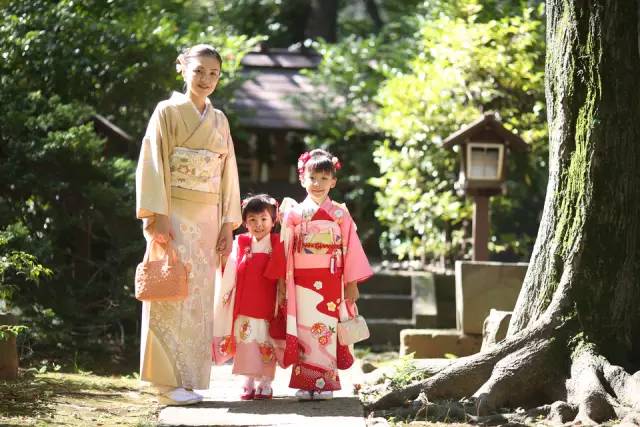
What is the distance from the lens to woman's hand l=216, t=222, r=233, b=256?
6.48 meters

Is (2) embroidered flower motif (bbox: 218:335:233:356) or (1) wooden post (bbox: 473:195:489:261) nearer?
(2) embroidered flower motif (bbox: 218:335:233:356)

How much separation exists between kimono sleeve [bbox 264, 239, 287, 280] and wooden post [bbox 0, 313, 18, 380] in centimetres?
180

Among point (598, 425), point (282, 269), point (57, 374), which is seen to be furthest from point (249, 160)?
point (598, 425)

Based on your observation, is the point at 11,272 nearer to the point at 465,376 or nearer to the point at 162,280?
the point at 162,280

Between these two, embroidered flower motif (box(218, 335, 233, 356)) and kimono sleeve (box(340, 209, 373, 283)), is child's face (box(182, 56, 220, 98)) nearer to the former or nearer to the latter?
kimono sleeve (box(340, 209, 373, 283))

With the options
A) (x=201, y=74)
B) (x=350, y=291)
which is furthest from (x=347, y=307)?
(x=201, y=74)

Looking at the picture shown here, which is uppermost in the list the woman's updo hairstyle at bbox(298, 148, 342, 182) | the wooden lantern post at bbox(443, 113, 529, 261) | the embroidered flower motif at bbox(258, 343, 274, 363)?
the wooden lantern post at bbox(443, 113, 529, 261)

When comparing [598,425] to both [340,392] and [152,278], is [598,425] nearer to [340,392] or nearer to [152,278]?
[340,392]

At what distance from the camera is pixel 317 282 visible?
650 centimetres

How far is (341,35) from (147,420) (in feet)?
68.8

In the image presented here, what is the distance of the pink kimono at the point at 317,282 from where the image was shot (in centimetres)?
646

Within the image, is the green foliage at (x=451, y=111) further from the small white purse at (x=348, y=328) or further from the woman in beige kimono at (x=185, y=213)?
the woman in beige kimono at (x=185, y=213)

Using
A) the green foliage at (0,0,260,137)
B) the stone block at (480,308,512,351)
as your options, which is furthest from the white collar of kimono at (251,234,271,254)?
the green foliage at (0,0,260,137)

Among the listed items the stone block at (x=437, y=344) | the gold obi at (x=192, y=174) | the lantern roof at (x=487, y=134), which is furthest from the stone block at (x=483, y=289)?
the gold obi at (x=192, y=174)
